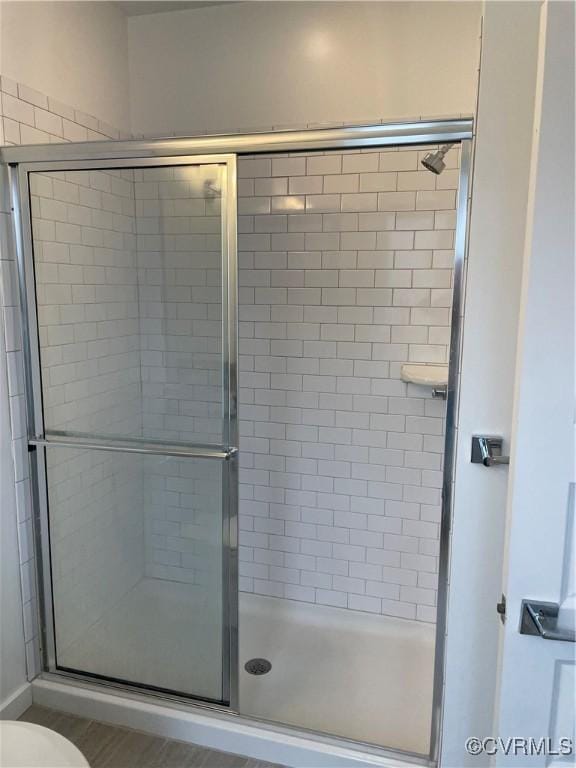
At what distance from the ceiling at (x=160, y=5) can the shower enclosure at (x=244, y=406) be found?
0.71 m

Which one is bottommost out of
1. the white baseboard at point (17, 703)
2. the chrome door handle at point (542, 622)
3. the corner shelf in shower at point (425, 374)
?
the white baseboard at point (17, 703)

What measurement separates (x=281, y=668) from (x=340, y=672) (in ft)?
0.81

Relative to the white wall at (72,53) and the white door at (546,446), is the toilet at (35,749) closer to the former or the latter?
the white door at (546,446)

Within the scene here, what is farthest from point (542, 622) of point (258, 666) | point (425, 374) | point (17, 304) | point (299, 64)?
point (299, 64)

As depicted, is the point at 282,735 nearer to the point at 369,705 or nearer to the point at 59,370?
the point at 369,705

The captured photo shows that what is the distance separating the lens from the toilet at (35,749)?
1.20 m

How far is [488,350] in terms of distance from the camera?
1371 mm

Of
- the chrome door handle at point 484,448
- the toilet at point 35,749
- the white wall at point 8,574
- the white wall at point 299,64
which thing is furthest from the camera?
the white wall at point 299,64

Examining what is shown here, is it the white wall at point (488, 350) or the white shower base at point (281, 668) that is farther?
the white shower base at point (281, 668)

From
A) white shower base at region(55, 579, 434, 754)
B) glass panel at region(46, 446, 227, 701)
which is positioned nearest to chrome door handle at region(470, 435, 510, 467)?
glass panel at region(46, 446, 227, 701)

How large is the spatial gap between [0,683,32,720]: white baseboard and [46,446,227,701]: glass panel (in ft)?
0.46

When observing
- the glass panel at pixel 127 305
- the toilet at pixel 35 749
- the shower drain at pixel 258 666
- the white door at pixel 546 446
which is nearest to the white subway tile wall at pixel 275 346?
the glass panel at pixel 127 305

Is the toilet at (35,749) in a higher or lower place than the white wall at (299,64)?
lower

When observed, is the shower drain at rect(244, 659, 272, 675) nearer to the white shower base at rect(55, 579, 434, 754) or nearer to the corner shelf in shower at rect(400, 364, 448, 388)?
the white shower base at rect(55, 579, 434, 754)
